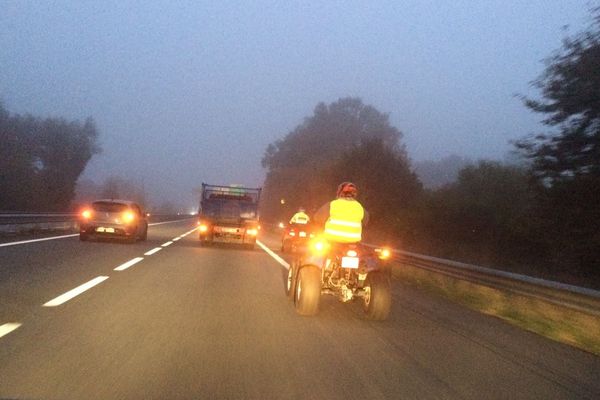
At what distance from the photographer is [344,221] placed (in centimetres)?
963

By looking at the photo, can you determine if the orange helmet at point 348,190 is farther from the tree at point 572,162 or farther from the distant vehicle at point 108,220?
the distant vehicle at point 108,220

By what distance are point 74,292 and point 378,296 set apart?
523 cm

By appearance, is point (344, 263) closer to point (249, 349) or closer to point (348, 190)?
point (348, 190)

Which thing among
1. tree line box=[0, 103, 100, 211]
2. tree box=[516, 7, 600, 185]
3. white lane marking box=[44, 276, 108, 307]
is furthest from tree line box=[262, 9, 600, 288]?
tree line box=[0, 103, 100, 211]

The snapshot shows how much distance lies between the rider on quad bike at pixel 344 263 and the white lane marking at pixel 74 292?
3659 millimetres

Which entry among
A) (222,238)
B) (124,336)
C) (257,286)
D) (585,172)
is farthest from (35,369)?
(222,238)

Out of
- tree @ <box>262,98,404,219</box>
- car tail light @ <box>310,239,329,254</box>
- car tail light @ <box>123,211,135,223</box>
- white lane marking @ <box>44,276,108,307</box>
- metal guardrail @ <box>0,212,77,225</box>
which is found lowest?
white lane marking @ <box>44,276,108,307</box>

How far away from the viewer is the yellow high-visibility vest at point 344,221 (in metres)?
9.58

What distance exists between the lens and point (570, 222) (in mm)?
18953

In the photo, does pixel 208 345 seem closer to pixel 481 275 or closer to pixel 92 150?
pixel 481 275

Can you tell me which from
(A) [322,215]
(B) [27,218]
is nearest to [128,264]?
(A) [322,215]

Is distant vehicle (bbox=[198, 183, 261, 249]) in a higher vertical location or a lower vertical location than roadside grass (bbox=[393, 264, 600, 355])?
higher

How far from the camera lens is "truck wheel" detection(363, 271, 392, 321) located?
9.53 metres

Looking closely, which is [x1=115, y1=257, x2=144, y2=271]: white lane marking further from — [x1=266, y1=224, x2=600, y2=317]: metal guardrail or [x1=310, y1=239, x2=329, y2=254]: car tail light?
[x1=266, y1=224, x2=600, y2=317]: metal guardrail
